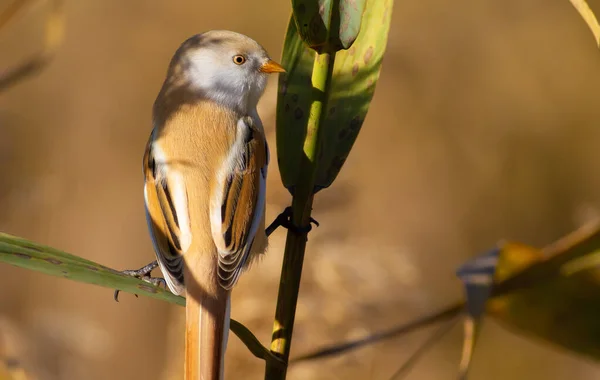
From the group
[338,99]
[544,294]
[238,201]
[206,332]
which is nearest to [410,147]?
[238,201]

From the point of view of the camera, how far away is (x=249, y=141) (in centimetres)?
234

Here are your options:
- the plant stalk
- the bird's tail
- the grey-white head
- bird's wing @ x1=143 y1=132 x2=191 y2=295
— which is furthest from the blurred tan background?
the plant stalk

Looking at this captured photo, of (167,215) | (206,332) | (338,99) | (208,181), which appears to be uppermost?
(338,99)

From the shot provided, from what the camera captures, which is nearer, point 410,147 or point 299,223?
point 299,223

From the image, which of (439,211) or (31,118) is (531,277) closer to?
(439,211)

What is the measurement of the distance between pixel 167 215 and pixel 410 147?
3182 millimetres

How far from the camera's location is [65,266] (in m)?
1.29

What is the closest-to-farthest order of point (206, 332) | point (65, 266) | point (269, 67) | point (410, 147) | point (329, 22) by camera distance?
point (65, 266), point (329, 22), point (206, 332), point (269, 67), point (410, 147)

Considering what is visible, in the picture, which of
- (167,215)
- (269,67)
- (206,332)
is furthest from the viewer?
(269,67)

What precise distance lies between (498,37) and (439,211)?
1.33 meters

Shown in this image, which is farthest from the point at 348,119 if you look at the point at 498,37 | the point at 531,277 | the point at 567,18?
the point at 567,18

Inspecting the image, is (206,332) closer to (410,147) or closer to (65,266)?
(65,266)

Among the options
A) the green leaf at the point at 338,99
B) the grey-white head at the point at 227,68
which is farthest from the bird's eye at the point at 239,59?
the green leaf at the point at 338,99

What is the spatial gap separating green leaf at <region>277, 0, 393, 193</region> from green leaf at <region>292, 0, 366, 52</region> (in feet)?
0.53
